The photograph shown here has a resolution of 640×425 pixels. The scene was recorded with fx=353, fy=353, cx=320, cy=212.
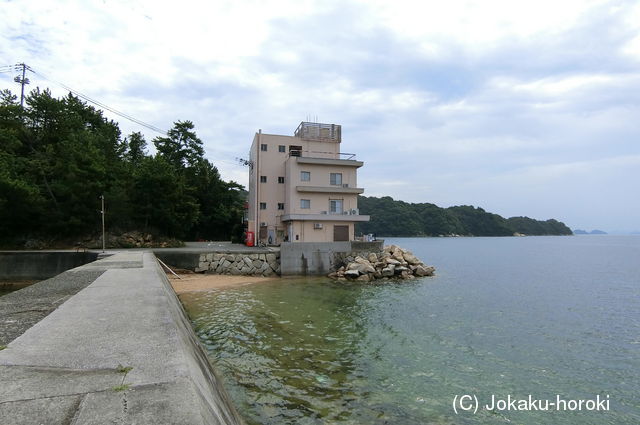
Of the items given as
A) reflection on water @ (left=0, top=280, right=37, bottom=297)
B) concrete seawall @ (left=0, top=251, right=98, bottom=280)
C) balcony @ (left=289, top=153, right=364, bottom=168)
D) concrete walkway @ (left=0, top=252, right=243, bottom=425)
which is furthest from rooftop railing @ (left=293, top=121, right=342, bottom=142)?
concrete walkway @ (left=0, top=252, right=243, bottom=425)

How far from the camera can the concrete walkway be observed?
2.93 metres

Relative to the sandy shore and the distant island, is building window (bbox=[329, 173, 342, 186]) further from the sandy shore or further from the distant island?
the distant island

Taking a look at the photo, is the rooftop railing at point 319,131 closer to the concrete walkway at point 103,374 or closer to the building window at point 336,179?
the building window at point 336,179

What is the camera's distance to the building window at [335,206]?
32969 mm

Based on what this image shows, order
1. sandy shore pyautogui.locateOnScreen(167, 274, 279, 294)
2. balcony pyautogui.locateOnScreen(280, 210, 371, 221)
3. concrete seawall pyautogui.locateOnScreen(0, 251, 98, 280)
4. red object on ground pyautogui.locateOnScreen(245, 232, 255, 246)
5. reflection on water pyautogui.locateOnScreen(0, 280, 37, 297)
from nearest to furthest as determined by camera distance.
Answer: reflection on water pyautogui.locateOnScreen(0, 280, 37, 297), sandy shore pyautogui.locateOnScreen(167, 274, 279, 294), concrete seawall pyautogui.locateOnScreen(0, 251, 98, 280), balcony pyautogui.locateOnScreen(280, 210, 371, 221), red object on ground pyautogui.locateOnScreen(245, 232, 255, 246)

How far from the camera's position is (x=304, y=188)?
31312 mm

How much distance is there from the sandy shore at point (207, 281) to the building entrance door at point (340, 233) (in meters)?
8.03

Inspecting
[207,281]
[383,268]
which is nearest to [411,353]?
[207,281]

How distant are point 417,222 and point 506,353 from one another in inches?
4547

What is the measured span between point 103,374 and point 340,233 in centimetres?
2898

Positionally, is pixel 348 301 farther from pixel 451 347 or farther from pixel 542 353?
pixel 542 353

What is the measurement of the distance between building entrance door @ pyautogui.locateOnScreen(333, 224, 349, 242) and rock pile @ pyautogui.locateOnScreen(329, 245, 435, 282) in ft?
11.8

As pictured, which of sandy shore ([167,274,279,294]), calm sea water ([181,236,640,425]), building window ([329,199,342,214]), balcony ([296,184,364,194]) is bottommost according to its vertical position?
calm sea water ([181,236,640,425])

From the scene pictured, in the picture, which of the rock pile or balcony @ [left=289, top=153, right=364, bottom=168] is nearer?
the rock pile
